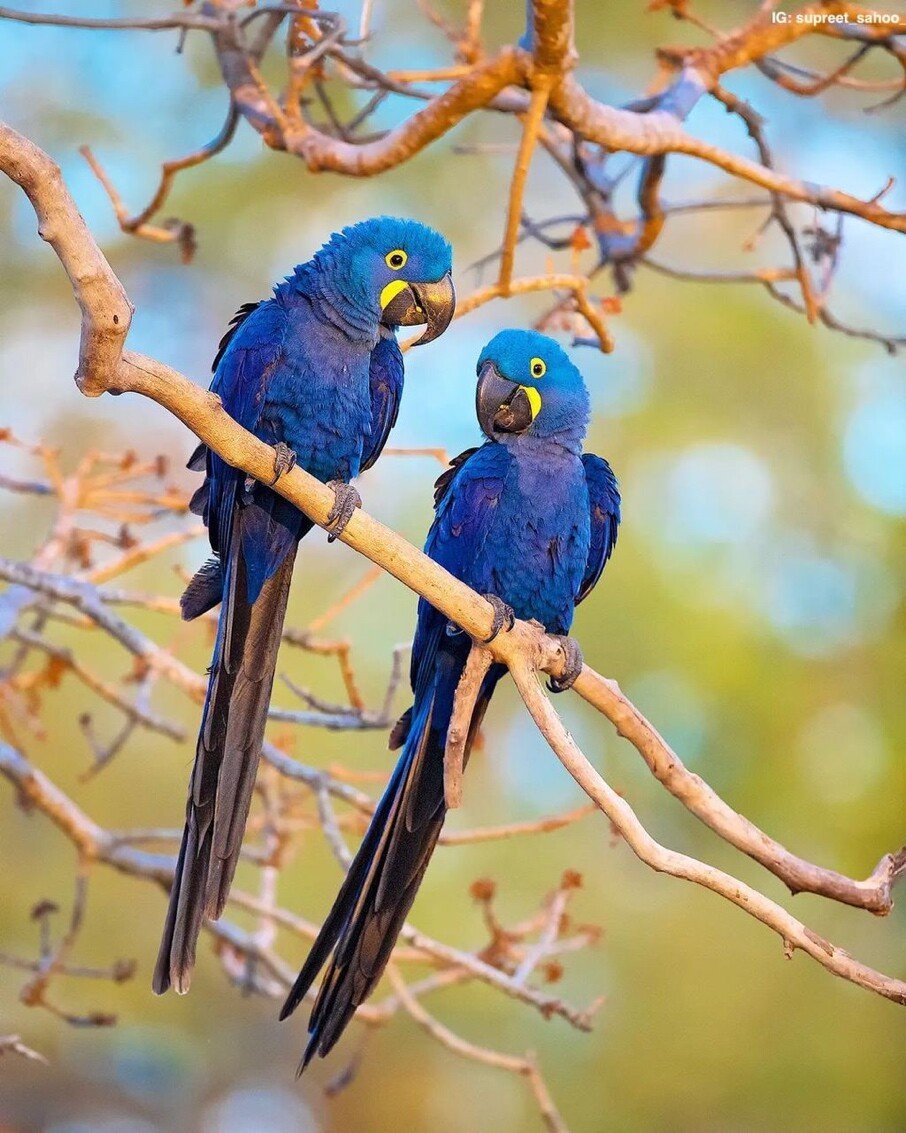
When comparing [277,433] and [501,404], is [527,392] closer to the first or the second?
[501,404]

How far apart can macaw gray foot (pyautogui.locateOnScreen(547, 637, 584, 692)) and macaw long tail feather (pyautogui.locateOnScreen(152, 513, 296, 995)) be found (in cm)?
61

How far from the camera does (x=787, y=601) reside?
7973 millimetres

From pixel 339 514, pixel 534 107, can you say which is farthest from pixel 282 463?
pixel 534 107

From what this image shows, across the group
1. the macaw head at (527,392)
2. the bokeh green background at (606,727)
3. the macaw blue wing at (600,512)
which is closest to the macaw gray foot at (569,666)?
the macaw blue wing at (600,512)

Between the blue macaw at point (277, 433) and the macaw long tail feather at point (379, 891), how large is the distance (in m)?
0.26

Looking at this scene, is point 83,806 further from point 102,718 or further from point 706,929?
point 706,929

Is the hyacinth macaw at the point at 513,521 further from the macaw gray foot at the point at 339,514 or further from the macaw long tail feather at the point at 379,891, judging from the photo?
the macaw gray foot at the point at 339,514

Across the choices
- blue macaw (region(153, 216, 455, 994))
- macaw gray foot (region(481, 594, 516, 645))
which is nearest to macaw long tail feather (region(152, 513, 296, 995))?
blue macaw (region(153, 216, 455, 994))

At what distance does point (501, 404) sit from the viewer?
10.1 ft

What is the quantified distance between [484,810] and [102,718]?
89.5 inches

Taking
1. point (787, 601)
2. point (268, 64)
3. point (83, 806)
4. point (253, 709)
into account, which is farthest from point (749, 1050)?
point (268, 64)

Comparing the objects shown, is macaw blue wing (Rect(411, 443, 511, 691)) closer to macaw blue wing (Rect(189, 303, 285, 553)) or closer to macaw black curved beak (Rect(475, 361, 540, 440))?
macaw black curved beak (Rect(475, 361, 540, 440))

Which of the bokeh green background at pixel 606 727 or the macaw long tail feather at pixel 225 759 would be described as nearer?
the macaw long tail feather at pixel 225 759

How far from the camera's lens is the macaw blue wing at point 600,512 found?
322 cm
